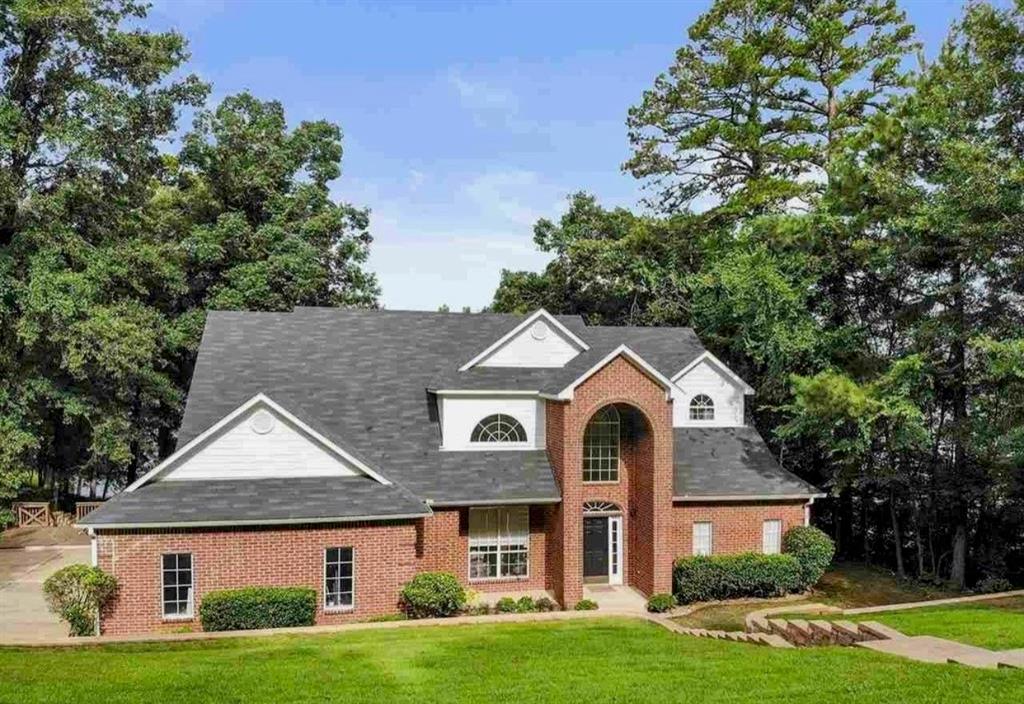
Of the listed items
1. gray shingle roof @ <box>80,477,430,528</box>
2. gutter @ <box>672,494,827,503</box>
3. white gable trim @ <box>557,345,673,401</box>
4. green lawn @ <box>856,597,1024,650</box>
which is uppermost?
white gable trim @ <box>557,345,673,401</box>

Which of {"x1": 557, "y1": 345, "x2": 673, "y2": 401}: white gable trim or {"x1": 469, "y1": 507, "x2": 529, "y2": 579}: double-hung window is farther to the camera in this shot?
{"x1": 469, "y1": 507, "x2": 529, "y2": 579}: double-hung window

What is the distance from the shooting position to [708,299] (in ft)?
94.9

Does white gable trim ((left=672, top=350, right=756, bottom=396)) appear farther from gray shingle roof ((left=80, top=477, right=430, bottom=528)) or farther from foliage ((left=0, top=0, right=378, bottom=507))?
foliage ((left=0, top=0, right=378, bottom=507))

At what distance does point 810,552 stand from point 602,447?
6265 millimetres

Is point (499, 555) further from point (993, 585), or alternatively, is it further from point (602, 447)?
point (993, 585)

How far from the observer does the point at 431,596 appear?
17891 millimetres

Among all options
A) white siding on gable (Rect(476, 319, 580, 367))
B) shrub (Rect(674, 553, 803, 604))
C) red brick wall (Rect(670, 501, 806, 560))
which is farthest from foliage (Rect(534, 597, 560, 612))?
white siding on gable (Rect(476, 319, 580, 367))

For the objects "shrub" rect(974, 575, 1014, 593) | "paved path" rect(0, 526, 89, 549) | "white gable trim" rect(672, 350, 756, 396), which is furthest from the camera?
"paved path" rect(0, 526, 89, 549)

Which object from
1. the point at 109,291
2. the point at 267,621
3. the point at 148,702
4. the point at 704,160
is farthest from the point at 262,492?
the point at 704,160

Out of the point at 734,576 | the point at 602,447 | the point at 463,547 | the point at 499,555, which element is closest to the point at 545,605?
the point at 499,555

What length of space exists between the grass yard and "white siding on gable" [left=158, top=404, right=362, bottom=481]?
9403 millimetres

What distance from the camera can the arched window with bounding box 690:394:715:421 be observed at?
2464 cm

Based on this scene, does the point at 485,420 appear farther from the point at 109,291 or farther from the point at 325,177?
the point at 325,177

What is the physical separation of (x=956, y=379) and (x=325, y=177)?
91.8 feet
